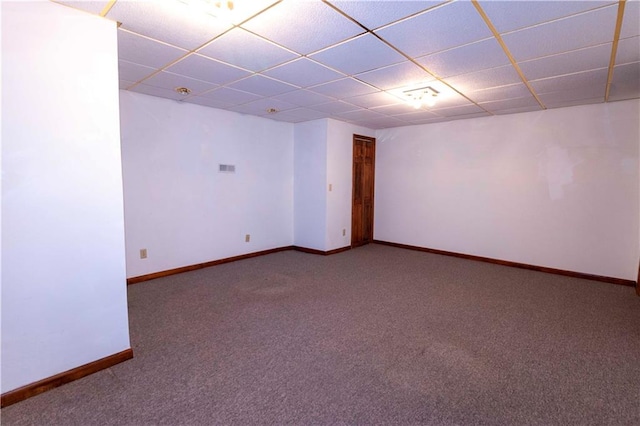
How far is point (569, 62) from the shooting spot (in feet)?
9.02

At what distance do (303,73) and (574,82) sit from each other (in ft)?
9.51

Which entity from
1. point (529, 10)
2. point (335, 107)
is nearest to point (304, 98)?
point (335, 107)

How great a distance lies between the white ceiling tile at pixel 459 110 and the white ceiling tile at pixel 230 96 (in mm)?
2688

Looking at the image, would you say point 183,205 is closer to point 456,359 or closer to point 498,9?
point 456,359

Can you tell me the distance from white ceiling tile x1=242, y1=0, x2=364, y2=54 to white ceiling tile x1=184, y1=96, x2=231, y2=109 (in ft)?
6.93

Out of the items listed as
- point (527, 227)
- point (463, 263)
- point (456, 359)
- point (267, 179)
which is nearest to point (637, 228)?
point (527, 227)

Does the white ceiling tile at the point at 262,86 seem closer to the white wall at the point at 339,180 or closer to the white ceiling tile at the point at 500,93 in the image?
the white wall at the point at 339,180

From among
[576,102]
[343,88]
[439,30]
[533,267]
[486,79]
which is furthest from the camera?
[533,267]

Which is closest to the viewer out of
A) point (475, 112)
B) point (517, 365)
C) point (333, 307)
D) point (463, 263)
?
point (517, 365)

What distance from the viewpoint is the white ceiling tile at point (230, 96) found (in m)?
3.72

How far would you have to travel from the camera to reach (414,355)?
2.38 metres

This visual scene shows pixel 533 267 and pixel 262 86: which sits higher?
pixel 262 86

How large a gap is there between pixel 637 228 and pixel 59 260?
6173mm

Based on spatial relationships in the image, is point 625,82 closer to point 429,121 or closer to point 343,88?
point 429,121
